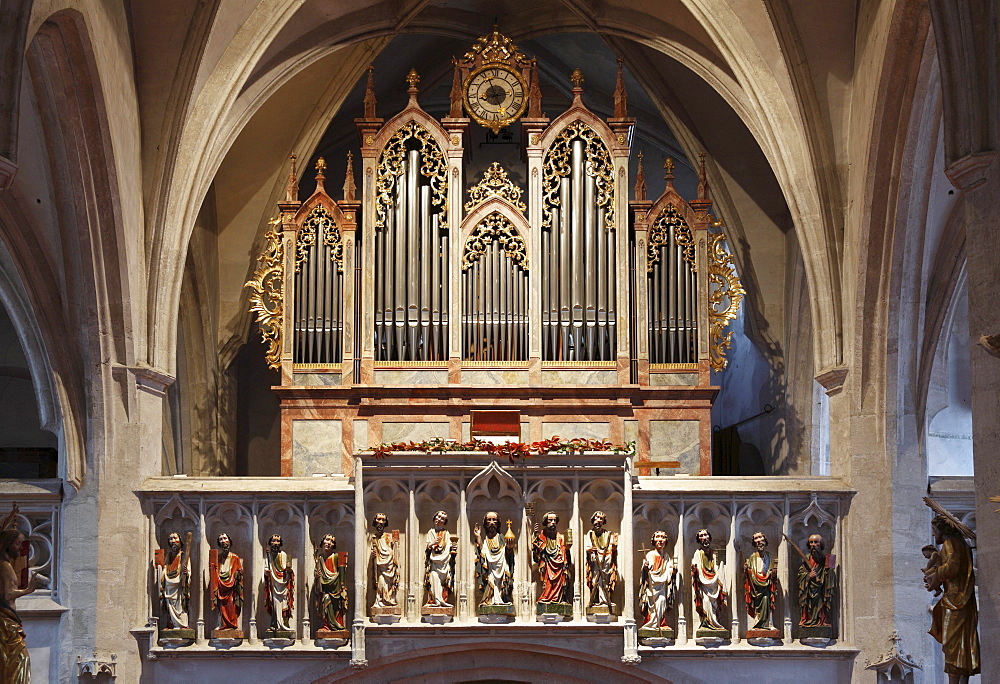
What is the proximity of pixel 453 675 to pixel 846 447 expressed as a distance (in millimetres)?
4804

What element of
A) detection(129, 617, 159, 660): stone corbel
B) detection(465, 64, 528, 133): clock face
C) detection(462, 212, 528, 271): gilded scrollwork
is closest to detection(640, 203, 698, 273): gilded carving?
detection(462, 212, 528, 271): gilded scrollwork

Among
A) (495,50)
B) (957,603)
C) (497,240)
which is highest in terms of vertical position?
(495,50)

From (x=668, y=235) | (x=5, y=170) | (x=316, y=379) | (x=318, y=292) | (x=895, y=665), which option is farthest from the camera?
(x=668, y=235)

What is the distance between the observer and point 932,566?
43.6 ft

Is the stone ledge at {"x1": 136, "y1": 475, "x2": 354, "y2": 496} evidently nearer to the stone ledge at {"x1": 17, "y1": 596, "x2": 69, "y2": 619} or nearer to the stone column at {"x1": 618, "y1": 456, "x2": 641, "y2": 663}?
the stone ledge at {"x1": 17, "y1": 596, "x2": 69, "y2": 619}

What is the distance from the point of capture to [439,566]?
1667 cm

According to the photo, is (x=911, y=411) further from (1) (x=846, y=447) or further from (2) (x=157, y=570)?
(2) (x=157, y=570)

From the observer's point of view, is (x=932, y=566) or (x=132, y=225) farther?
(x=132, y=225)

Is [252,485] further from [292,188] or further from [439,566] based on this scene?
[292,188]

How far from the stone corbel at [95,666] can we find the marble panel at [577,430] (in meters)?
5.51

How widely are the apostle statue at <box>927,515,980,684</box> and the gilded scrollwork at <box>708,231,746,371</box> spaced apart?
6.06 metres

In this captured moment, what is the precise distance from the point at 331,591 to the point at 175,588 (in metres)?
1.66

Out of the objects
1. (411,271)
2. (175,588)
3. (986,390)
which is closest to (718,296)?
(411,271)

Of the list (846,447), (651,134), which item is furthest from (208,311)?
(846,447)
